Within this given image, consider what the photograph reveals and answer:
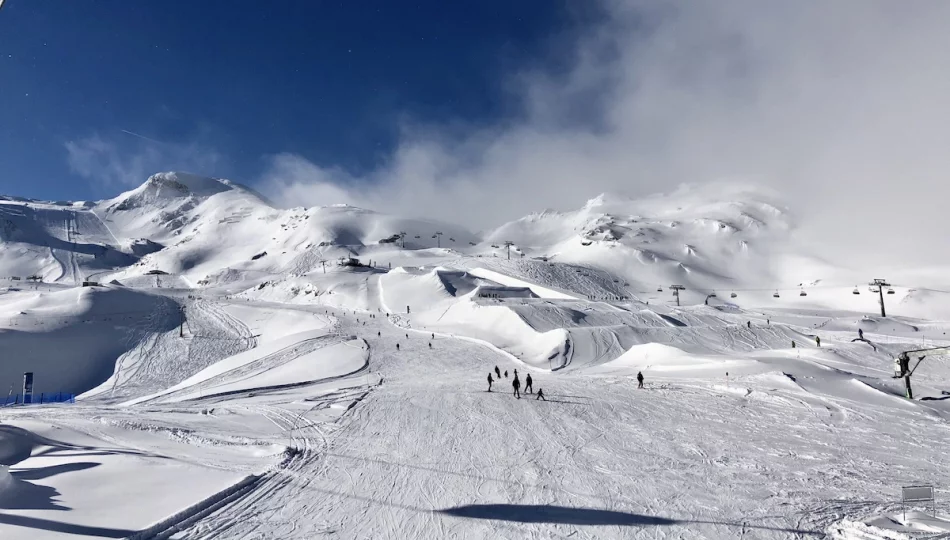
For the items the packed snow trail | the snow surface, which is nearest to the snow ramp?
the snow surface

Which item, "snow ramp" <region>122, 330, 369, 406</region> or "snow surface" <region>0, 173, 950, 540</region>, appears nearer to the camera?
"snow surface" <region>0, 173, 950, 540</region>

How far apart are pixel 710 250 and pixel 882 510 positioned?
6154 inches

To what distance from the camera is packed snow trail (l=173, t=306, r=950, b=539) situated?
938 centimetres

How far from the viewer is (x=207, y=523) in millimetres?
8859

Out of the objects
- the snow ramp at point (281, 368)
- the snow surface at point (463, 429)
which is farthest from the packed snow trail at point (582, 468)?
the snow ramp at point (281, 368)

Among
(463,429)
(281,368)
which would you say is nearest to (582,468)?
(463,429)

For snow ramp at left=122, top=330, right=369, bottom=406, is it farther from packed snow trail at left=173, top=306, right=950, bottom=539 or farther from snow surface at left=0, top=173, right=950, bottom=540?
packed snow trail at left=173, top=306, right=950, bottom=539

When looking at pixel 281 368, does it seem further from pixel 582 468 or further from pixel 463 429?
pixel 582 468

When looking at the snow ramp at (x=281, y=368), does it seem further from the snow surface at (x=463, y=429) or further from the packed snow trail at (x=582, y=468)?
the packed snow trail at (x=582, y=468)

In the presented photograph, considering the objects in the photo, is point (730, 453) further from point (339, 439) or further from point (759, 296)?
point (759, 296)

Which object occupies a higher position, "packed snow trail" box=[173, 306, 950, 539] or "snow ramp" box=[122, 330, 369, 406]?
"snow ramp" box=[122, 330, 369, 406]

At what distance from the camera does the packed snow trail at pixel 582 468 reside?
369 inches

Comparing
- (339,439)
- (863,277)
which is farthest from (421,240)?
(339,439)

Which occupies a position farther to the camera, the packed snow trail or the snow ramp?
the snow ramp
